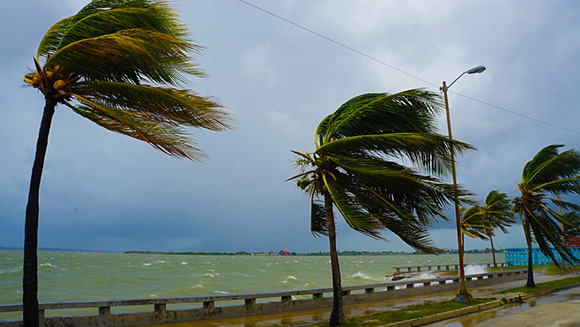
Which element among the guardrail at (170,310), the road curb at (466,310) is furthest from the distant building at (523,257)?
the guardrail at (170,310)

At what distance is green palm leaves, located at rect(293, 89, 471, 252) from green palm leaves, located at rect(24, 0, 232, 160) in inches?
155

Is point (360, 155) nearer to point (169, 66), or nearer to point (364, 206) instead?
point (364, 206)

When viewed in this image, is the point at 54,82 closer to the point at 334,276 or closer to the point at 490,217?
the point at 334,276

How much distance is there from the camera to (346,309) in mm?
13719

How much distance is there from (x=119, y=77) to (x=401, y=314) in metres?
9.55

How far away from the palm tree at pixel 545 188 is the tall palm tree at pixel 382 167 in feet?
36.8

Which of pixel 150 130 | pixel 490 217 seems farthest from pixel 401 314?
pixel 490 217

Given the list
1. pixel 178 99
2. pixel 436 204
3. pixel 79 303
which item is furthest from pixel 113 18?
pixel 436 204

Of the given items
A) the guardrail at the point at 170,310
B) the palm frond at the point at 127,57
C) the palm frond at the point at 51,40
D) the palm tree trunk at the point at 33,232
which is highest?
the palm frond at the point at 51,40

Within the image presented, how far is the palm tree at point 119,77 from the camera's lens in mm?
5789

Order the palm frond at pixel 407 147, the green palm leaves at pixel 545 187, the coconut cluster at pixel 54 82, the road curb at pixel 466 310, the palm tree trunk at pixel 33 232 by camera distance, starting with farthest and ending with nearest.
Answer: the green palm leaves at pixel 545 187 → the road curb at pixel 466 310 → the palm frond at pixel 407 147 → the coconut cluster at pixel 54 82 → the palm tree trunk at pixel 33 232

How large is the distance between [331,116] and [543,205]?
13218 millimetres

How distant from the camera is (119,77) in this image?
651 cm

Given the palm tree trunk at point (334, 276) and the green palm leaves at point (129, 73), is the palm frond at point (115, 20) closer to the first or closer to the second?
the green palm leaves at point (129, 73)
